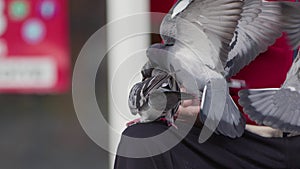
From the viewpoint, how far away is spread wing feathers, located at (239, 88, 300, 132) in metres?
0.93

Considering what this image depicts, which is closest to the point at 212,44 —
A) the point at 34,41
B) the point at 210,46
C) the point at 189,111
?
the point at 210,46

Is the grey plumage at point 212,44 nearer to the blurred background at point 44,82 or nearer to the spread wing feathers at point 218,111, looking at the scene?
the spread wing feathers at point 218,111

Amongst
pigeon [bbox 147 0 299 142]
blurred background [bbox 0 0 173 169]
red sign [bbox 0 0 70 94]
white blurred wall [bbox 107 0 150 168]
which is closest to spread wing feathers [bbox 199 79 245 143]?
pigeon [bbox 147 0 299 142]

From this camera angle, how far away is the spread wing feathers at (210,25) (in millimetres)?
901

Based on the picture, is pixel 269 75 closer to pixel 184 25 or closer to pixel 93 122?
pixel 184 25

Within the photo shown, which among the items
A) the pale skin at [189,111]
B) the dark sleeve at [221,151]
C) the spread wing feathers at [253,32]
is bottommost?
the dark sleeve at [221,151]

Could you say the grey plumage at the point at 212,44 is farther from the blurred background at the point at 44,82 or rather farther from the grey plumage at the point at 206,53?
the blurred background at the point at 44,82

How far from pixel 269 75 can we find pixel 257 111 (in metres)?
0.06

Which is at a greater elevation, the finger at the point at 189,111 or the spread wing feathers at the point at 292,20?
the spread wing feathers at the point at 292,20

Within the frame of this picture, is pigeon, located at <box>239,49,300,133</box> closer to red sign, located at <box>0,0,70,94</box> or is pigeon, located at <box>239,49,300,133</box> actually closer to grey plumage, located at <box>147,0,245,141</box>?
grey plumage, located at <box>147,0,245,141</box>

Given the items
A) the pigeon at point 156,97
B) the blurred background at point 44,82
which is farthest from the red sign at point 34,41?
the pigeon at point 156,97

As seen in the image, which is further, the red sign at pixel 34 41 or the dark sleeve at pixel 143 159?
the red sign at pixel 34 41

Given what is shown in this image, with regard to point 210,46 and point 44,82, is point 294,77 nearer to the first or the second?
point 210,46

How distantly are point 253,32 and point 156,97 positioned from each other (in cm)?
18
